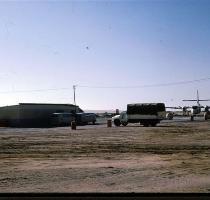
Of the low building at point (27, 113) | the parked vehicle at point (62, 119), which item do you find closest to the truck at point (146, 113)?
the parked vehicle at point (62, 119)

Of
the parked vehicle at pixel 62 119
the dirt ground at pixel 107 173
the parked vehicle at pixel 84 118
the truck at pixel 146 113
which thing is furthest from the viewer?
the parked vehicle at pixel 84 118

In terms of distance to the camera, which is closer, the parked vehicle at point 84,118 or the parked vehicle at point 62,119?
the parked vehicle at point 62,119

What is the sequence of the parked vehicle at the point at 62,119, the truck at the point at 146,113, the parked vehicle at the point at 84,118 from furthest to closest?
the parked vehicle at the point at 84,118 → the parked vehicle at the point at 62,119 → the truck at the point at 146,113

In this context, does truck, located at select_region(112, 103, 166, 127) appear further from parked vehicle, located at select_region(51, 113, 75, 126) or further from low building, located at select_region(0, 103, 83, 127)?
low building, located at select_region(0, 103, 83, 127)

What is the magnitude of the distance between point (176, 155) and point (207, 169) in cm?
488

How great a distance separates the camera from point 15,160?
1767 centimetres

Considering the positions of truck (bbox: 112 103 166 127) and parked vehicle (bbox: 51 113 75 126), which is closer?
truck (bbox: 112 103 166 127)

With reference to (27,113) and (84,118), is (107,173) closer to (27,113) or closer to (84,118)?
(84,118)

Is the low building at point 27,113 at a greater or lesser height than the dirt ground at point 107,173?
greater

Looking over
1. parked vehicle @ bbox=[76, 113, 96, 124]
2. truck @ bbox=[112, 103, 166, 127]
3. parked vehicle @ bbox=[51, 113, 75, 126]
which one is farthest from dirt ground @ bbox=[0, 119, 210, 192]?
parked vehicle @ bbox=[76, 113, 96, 124]

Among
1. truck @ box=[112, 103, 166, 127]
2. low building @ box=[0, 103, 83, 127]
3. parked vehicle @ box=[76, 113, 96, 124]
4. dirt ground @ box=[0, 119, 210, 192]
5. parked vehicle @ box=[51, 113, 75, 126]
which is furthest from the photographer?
low building @ box=[0, 103, 83, 127]

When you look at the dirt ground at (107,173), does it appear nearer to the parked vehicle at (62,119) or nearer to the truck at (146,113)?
the truck at (146,113)

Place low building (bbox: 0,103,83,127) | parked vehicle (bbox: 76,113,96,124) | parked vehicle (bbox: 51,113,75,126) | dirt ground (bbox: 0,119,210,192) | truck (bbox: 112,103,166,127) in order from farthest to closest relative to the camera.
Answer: low building (bbox: 0,103,83,127)
parked vehicle (bbox: 76,113,96,124)
parked vehicle (bbox: 51,113,75,126)
truck (bbox: 112,103,166,127)
dirt ground (bbox: 0,119,210,192)
